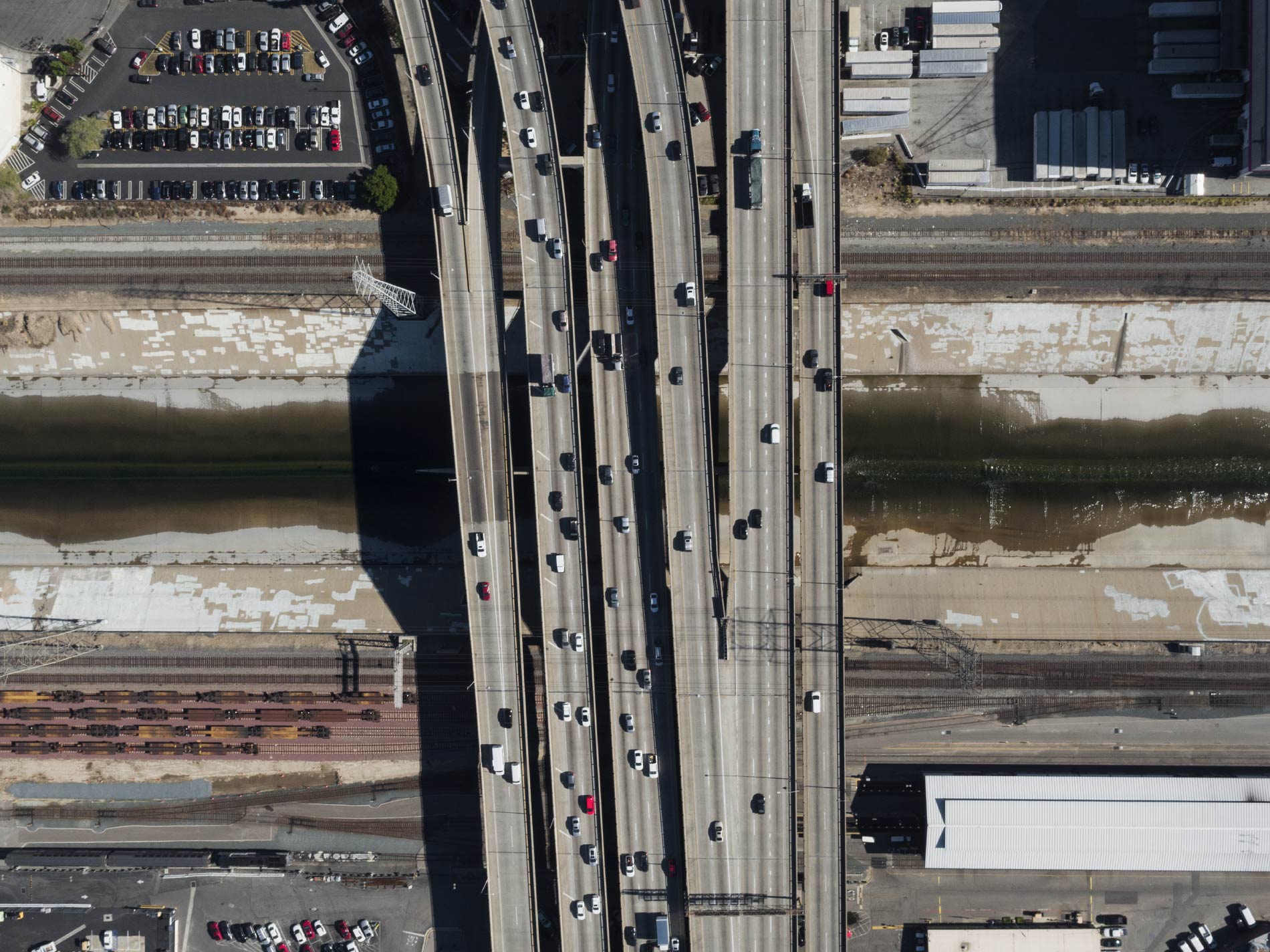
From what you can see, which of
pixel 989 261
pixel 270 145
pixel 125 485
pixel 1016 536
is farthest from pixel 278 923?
pixel 989 261

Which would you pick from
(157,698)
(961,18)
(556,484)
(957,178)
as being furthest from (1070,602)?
(157,698)

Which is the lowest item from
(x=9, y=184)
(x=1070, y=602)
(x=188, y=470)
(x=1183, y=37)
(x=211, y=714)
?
(x=211, y=714)

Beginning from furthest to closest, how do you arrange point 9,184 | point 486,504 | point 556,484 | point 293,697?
point 293,697
point 9,184
point 486,504
point 556,484

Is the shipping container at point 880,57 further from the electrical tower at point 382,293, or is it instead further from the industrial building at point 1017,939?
the industrial building at point 1017,939

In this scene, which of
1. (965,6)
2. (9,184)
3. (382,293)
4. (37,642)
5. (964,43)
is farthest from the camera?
(37,642)

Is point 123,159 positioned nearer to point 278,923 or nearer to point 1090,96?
point 278,923

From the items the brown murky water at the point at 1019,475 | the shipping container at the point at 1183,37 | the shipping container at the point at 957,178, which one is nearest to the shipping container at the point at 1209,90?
the shipping container at the point at 1183,37

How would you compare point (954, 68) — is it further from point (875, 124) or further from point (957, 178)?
point (957, 178)
